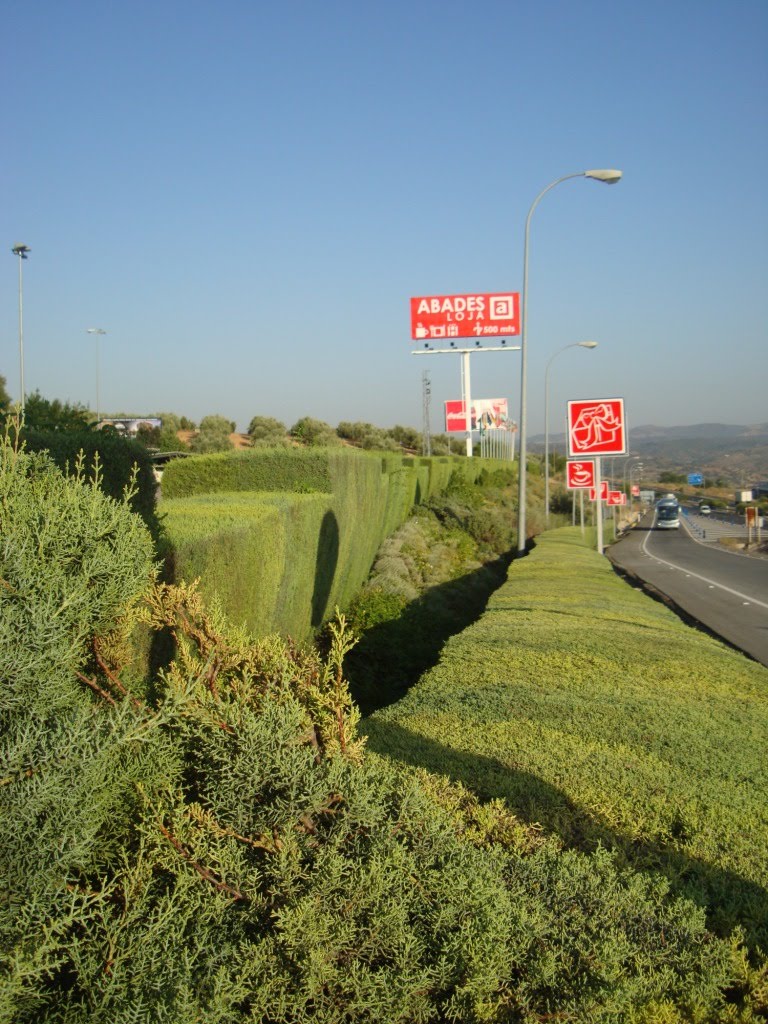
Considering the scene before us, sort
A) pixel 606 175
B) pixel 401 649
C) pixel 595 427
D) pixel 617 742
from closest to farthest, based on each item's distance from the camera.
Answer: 1. pixel 617 742
2. pixel 401 649
3. pixel 606 175
4. pixel 595 427

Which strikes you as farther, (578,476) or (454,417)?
(454,417)

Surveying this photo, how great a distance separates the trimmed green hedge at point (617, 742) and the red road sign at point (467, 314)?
40825mm

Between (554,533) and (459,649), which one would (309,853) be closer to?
(459,649)

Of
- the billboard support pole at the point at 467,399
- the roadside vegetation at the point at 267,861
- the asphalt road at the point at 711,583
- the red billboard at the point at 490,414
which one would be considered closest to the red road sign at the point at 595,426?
the asphalt road at the point at 711,583

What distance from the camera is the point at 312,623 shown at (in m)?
13.4

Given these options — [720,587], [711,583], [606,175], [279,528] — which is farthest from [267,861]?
[711,583]

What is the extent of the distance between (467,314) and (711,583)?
79.9ft

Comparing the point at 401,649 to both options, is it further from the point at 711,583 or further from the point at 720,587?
the point at 711,583

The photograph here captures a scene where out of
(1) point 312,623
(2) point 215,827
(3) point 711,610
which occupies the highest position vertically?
(2) point 215,827

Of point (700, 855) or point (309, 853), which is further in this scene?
point (700, 855)

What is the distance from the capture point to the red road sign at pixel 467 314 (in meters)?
49.1

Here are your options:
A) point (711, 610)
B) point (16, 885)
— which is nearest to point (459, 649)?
point (16, 885)

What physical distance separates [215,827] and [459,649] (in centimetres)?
571

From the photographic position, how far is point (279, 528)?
32.9 ft
